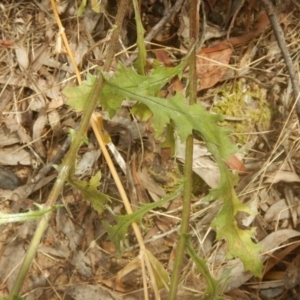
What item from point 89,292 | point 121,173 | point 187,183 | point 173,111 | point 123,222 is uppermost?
point 173,111

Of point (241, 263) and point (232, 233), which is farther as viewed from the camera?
point (241, 263)

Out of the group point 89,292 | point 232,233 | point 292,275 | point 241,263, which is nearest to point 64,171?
point 232,233

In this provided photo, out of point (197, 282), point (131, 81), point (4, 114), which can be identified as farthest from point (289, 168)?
point (4, 114)

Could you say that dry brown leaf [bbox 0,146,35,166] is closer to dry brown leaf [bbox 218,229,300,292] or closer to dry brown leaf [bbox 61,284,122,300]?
dry brown leaf [bbox 61,284,122,300]

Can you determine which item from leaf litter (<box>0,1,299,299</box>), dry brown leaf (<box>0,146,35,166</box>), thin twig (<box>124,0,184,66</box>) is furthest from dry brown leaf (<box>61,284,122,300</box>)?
thin twig (<box>124,0,184,66</box>)

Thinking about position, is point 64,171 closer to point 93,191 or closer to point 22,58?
point 93,191
